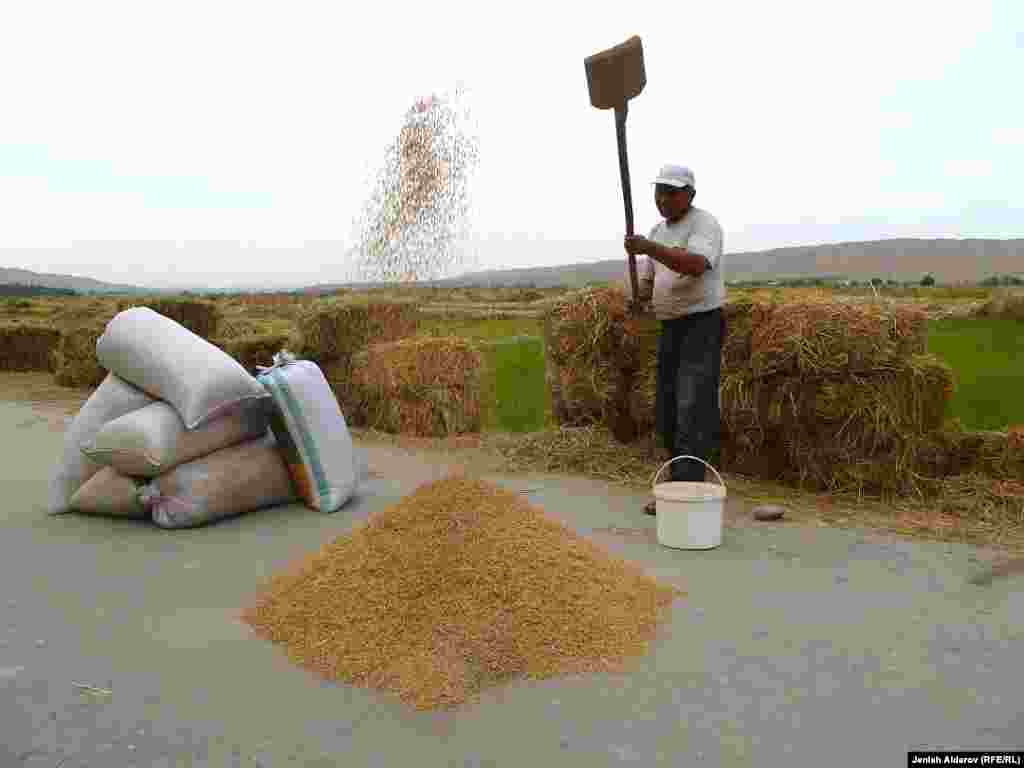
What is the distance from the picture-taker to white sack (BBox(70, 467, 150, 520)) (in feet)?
13.6

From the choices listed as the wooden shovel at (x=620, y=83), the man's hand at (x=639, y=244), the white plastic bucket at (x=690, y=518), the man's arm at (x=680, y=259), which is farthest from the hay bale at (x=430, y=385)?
the white plastic bucket at (x=690, y=518)

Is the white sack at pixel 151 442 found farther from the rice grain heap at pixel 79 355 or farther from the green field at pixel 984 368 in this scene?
the rice grain heap at pixel 79 355

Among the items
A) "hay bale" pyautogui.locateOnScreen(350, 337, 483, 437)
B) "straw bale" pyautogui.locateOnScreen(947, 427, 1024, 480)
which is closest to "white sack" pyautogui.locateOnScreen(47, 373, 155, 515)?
"hay bale" pyautogui.locateOnScreen(350, 337, 483, 437)

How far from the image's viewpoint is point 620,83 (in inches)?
181

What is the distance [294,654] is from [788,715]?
4.40ft

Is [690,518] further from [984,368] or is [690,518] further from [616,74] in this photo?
[984,368]

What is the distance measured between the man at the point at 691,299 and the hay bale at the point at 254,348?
4864 millimetres

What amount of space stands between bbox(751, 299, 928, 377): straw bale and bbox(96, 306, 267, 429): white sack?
2.60m

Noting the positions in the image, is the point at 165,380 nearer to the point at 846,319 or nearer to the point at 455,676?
the point at 455,676

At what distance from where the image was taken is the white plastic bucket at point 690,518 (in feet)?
12.0

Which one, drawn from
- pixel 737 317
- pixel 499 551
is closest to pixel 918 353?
pixel 737 317

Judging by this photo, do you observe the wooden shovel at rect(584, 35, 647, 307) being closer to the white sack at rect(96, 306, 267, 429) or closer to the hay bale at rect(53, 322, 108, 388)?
the white sack at rect(96, 306, 267, 429)

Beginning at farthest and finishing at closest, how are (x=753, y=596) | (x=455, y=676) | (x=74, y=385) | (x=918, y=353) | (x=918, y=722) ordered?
1. (x=74, y=385)
2. (x=918, y=353)
3. (x=753, y=596)
4. (x=455, y=676)
5. (x=918, y=722)

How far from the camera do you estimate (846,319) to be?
14.8 feet
